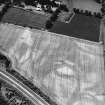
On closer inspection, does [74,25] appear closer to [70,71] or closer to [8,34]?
[70,71]

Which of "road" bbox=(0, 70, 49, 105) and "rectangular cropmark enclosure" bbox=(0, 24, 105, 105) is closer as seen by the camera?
"road" bbox=(0, 70, 49, 105)

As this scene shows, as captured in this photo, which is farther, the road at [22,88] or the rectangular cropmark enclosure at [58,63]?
the rectangular cropmark enclosure at [58,63]

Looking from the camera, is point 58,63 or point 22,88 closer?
point 22,88

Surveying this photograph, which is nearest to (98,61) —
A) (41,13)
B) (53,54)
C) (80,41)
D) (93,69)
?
(93,69)
